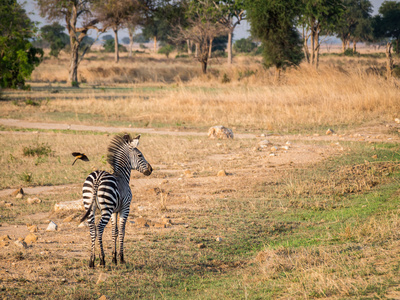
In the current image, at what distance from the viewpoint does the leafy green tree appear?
91812 millimetres

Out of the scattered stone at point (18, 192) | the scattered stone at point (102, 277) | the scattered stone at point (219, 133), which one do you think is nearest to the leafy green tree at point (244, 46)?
the scattered stone at point (219, 133)

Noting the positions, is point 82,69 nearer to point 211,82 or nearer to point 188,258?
point 211,82

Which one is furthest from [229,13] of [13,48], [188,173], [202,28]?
[188,173]

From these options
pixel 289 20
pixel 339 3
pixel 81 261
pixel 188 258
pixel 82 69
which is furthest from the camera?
pixel 82 69

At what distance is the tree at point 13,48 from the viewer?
2541 centimetres

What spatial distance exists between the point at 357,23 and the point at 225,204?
7210cm

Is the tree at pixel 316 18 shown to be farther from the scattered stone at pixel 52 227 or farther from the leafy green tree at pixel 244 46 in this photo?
the leafy green tree at pixel 244 46

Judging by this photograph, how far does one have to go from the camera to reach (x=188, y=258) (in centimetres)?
594

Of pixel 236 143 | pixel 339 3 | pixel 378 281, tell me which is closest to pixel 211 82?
pixel 339 3

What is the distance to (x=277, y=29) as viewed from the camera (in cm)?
3416

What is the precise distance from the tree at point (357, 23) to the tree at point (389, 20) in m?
1.70

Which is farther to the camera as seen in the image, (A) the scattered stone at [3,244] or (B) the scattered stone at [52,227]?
(B) the scattered stone at [52,227]

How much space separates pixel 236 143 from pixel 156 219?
7.00 metres

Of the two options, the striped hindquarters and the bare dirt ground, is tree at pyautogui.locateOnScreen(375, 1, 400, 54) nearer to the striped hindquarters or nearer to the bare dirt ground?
the bare dirt ground
